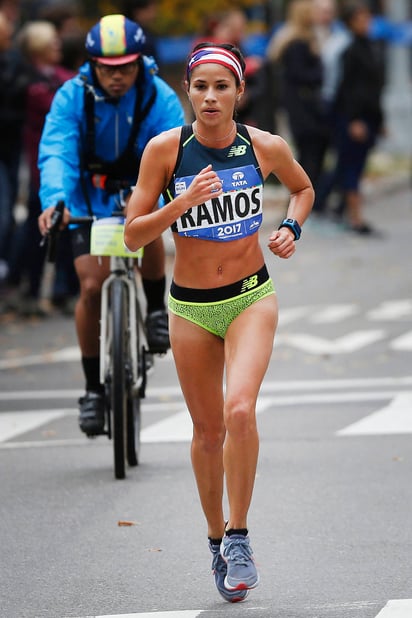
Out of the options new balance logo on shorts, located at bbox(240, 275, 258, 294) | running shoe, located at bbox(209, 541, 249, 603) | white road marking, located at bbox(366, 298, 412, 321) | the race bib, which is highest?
the race bib

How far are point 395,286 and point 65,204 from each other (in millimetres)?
7442

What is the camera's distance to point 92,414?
8.00m

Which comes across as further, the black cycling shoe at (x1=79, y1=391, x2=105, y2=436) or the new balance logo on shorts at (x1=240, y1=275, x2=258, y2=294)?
the black cycling shoe at (x1=79, y1=391, x2=105, y2=436)

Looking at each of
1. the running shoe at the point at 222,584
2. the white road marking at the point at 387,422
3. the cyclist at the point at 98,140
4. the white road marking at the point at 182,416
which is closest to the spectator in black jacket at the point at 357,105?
the white road marking at the point at 182,416

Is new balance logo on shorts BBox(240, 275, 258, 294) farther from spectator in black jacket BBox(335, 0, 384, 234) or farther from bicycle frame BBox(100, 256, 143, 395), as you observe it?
spectator in black jacket BBox(335, 0, 384, 234)

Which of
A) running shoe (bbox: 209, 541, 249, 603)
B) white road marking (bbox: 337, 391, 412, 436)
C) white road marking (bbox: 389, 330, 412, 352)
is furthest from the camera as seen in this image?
white road marking (bbox: 389, 330, 412, 352)

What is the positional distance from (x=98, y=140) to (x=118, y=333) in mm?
1073

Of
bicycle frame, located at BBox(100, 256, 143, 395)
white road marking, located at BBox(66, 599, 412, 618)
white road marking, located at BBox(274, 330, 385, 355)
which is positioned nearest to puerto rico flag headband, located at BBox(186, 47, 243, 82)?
white road marking, located at BBox(66, 599, 412, 618)

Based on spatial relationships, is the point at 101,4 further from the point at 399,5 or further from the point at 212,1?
the point at 399,5

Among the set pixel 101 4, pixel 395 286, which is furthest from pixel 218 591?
pixel 101 4

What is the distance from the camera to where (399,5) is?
2878 cm

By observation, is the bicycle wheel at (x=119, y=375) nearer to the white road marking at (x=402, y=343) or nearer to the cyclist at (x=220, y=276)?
the cyclist at (x=220, y=276)

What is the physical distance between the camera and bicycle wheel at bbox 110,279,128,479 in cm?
763

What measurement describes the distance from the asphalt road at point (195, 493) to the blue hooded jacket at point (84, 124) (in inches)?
60.1
